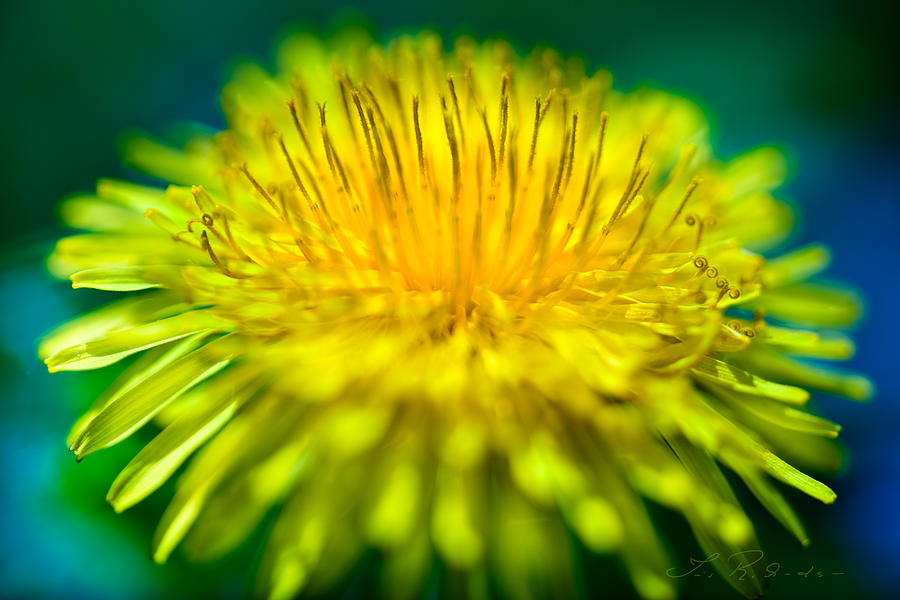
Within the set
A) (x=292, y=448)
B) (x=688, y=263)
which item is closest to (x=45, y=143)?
(x=292, y=448)

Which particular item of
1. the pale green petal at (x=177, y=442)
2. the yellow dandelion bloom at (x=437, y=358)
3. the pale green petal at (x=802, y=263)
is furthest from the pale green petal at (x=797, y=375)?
the pale green petal at (x=177, y=442)

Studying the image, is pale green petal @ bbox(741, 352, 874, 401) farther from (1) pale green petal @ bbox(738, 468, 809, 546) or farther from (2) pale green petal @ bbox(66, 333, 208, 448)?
(2) pale green petal @ bbox(66, 333, 208, 448)

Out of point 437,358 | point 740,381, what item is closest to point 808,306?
point 740,381

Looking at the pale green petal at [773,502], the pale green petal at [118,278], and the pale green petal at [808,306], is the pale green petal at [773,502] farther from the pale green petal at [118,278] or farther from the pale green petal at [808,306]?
the pale green petal at [118,278]

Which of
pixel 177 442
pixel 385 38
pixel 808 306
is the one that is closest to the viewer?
pixel 177 442

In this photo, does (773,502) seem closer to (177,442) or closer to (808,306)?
(808,306)

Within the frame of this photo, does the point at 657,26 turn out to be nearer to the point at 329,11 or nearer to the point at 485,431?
the point at 329,11

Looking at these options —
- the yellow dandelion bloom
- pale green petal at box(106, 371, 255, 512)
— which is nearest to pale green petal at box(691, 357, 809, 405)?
the yellow dandelion bloom
